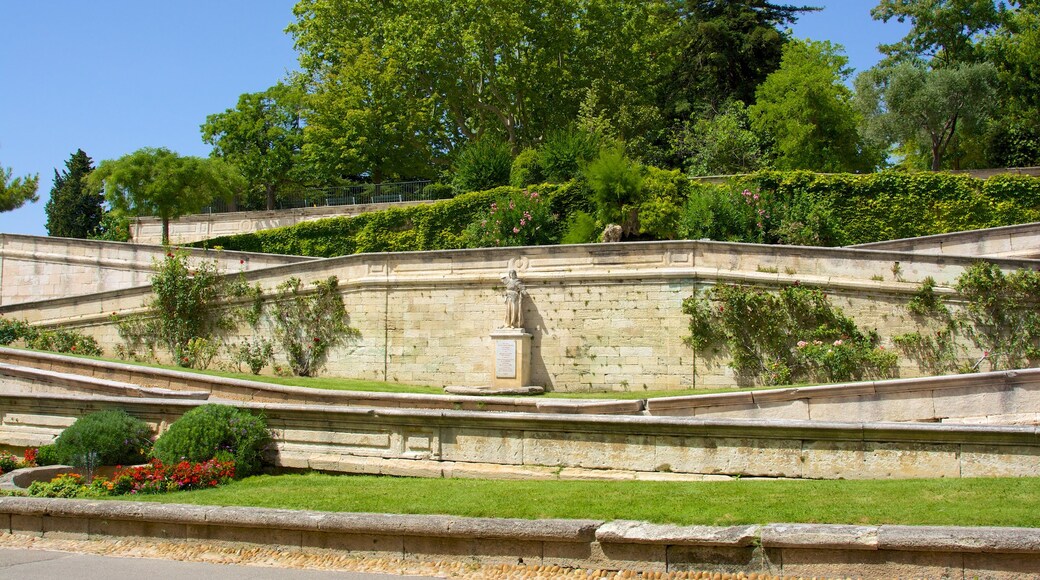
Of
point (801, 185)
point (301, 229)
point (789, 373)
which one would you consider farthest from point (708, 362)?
point (301, 229)

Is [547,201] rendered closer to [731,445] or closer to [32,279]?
[32,279]

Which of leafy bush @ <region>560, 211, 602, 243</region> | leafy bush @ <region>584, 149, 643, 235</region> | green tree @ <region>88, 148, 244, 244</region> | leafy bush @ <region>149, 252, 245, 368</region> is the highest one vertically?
green tree @ <region>88, 148, 244, 244</region>

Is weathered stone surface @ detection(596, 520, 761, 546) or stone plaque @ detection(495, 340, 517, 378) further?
stone plaque @ detection(495, 340, 517, 378)

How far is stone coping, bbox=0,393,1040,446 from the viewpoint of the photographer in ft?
26.8

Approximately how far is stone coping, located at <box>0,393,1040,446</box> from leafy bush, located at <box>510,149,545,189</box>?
1835 cm

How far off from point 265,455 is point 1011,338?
12883 millimetres

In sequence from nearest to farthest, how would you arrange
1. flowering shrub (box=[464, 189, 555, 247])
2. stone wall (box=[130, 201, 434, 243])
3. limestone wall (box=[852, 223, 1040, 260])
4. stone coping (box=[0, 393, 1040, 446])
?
1. stone coping (box=[0, 393, 1040, 446])
2. limestone wall (box=[852, 223, 1040, 260])
3. flowering shrub (box=[464, 189, 555, 247])
4. stone wall (box=[130, 201, 434, 243])

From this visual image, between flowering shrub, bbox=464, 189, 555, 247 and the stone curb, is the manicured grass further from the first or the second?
flowering shrub, bbox=464, 189, 555, 247

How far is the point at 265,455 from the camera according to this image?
1055 centimetres

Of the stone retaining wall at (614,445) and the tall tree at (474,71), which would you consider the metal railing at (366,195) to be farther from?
the stone retaining wall at (614,445)

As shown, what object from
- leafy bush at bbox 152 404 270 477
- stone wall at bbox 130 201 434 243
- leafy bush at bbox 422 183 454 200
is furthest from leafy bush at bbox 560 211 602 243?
leafy bush at bbox 152 404 270 477

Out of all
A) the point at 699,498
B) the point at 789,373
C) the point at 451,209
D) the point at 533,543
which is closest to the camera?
the point at 533,543

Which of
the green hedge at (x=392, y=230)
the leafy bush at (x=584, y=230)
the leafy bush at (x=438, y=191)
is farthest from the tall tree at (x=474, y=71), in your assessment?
the leafy bush at (x=584, y=230)

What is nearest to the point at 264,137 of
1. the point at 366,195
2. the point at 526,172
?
the point at 366,195
